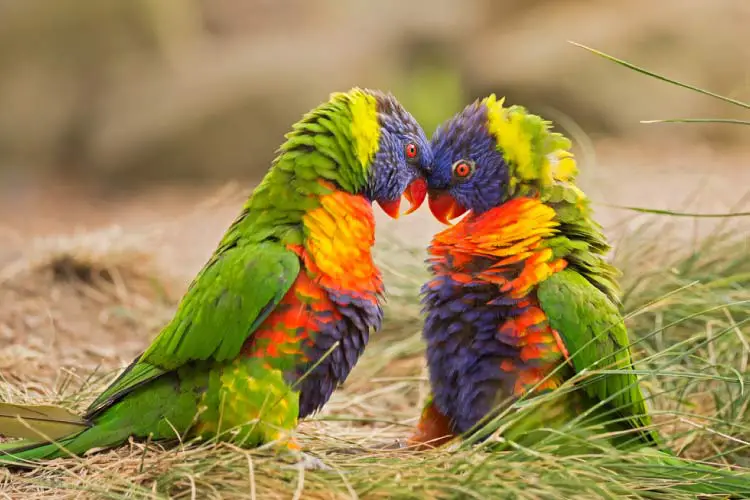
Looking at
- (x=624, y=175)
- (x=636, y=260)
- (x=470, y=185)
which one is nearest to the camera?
(x=470, y=185)

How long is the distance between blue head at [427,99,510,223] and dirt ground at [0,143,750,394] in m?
0.92

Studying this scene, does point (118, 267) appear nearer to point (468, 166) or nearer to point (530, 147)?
point (468, 166)

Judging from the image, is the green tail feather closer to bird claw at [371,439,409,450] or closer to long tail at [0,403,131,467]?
long tail at [0,403,131,467]

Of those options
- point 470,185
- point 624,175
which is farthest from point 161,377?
point 624,175

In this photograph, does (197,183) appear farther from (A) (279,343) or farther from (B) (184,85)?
(A) (279,343)

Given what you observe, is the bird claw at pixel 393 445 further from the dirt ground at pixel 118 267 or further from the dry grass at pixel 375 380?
the dirt ground at pixel 118 267

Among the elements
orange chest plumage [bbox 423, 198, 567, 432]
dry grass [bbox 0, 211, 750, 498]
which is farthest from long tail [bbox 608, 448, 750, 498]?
orange chest plumage [bbox 423, 198, 567, 432]

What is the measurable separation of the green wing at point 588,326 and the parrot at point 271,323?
1.64 feet

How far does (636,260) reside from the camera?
13.7 ft

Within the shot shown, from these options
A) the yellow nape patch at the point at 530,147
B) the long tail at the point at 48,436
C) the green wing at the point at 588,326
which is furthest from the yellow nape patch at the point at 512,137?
the long tail at the point at 48,436

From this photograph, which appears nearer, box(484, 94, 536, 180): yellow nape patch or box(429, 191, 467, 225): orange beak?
box(484, 94, 536, 180): yellow nape patch

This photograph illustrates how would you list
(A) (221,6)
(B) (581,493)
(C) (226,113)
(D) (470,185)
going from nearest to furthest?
(B) (581,493), (D) (470,185), (C) (226,113), (A) (221,6)

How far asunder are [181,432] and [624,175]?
551 centimetres

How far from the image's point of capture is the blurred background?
8.35 metres
